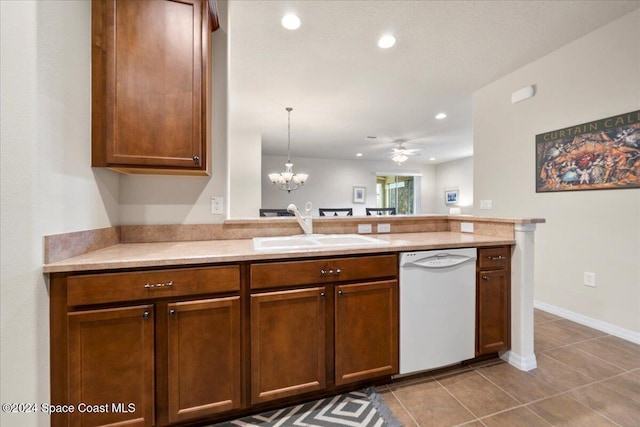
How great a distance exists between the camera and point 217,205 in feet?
6.27

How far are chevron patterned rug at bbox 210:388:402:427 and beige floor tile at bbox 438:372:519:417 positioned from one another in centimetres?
48

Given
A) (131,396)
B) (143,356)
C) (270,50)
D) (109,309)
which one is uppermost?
(270,50)

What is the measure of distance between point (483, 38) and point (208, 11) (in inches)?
97.4

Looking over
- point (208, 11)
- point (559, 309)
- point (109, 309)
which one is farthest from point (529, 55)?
Answer: point (109, 309)

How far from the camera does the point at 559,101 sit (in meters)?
2.79

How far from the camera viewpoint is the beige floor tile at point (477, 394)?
152 centimetres

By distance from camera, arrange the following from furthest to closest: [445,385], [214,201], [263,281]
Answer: [214,201]
[445,385]
[263,281]

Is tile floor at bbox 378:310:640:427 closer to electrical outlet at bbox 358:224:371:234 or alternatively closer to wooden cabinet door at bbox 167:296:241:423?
wooden cabinet door at bbox 167:296:241:423

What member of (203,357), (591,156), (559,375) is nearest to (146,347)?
(203,357)

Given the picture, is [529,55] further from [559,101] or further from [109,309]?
[109,309]

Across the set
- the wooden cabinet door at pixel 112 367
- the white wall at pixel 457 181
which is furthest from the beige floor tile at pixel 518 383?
the white wall at pixel 457 181

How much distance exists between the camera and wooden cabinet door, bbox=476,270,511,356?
6.08 feet

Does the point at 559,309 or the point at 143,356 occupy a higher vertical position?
the point at 143,356

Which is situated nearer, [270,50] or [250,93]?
[270,50]
